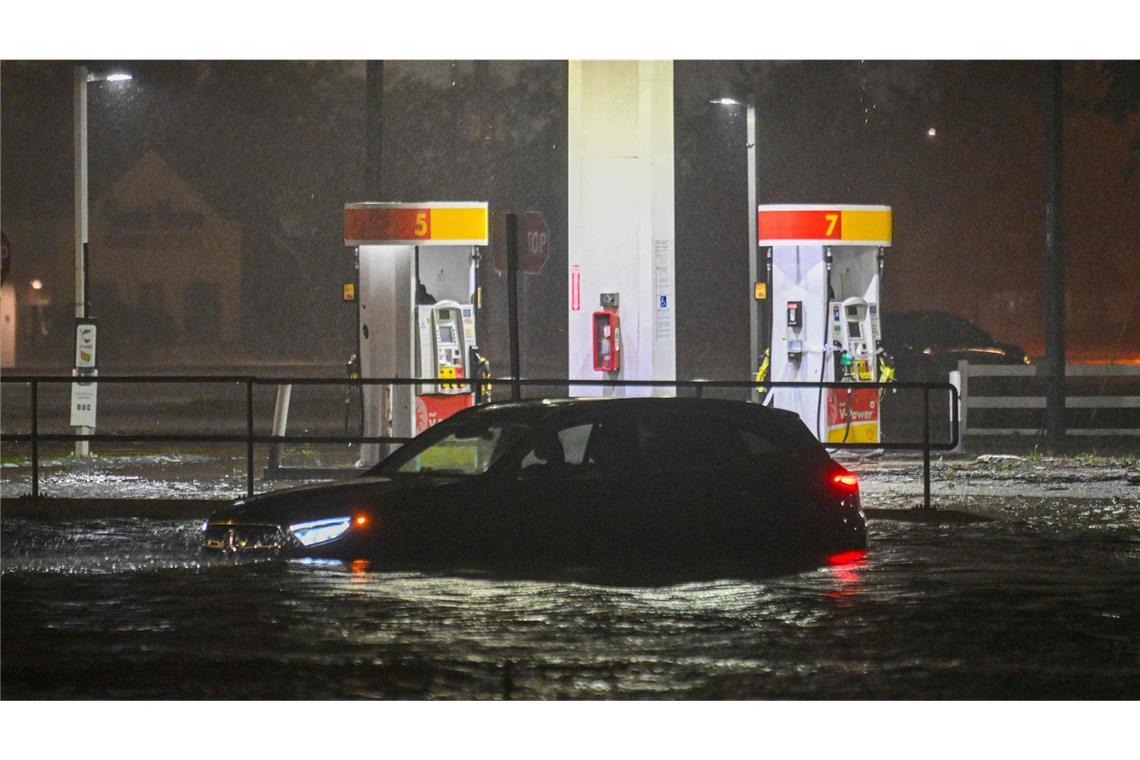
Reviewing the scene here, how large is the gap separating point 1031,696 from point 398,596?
157 inches

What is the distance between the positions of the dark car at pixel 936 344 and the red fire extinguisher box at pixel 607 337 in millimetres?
17132

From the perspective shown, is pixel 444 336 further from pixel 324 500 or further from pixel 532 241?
pixel 324 500

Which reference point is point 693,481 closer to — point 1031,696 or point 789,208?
point 1031,696

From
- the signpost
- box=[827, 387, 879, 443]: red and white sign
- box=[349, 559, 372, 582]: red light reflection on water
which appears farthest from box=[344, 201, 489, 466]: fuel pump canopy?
box=[349, 559, 372, 582]: red light reflection on water

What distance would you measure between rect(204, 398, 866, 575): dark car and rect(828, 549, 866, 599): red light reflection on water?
0.60 ft

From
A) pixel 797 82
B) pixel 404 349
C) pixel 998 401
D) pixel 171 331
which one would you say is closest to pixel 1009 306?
pixel 797 82

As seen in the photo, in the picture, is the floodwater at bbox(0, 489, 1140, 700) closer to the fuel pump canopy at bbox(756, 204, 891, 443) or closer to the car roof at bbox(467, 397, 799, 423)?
the car roof at bbox(467, 397, 799, 423)

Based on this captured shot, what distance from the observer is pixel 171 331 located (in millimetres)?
67062

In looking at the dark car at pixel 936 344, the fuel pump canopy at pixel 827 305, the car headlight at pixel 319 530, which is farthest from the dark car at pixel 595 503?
the dark car at pixel 936 344

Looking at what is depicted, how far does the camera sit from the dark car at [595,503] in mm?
10992

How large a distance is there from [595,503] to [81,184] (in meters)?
15.0

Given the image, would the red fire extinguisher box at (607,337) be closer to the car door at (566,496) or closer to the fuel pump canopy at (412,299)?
the fuel pump canopy at (412,299)

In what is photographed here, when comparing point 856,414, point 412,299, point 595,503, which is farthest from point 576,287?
point 595,503

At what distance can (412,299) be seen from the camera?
2108 cm
